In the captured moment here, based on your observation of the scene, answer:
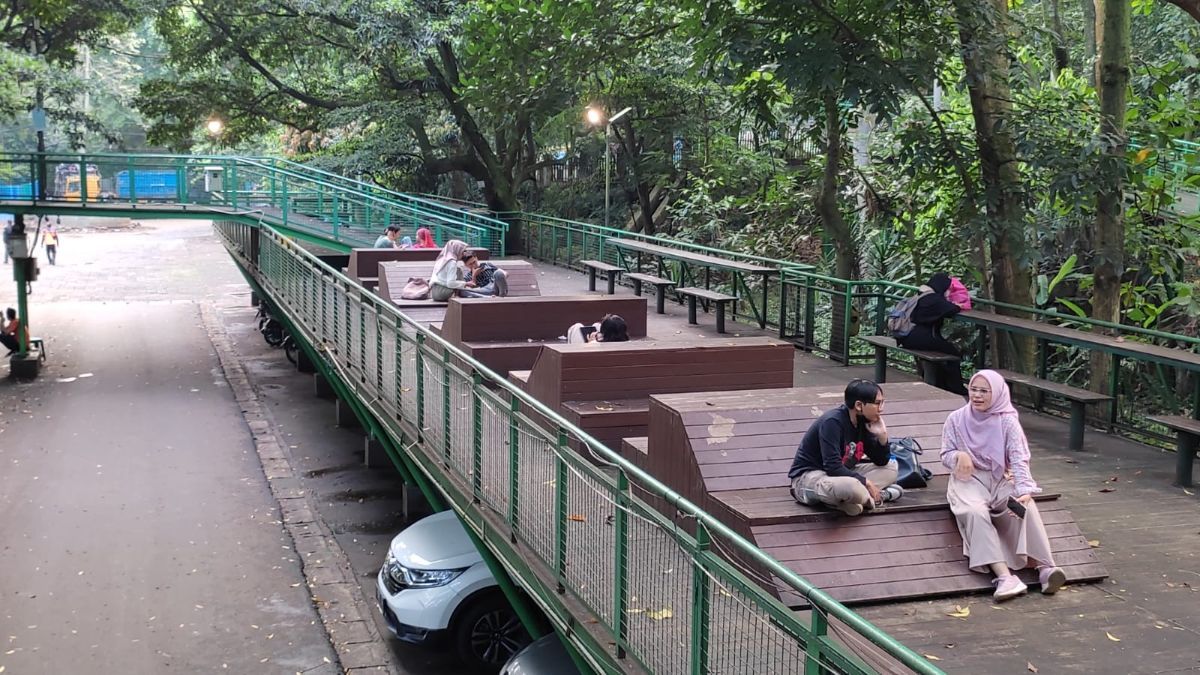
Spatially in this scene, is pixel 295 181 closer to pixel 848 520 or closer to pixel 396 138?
pixel 396 138

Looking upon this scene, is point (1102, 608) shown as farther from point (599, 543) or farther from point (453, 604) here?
point (453, 604)

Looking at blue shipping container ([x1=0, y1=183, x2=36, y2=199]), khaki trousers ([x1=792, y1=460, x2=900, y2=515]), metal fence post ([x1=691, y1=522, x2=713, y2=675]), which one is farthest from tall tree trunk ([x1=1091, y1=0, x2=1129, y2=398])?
blue shipping container ([x1=0, y1=183, x2=36, y2=199])

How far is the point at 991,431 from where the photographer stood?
6691mm

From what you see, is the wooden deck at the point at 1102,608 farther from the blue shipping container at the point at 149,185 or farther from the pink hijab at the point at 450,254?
the blue shipping container at the point at 149,185

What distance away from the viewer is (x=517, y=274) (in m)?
17.1

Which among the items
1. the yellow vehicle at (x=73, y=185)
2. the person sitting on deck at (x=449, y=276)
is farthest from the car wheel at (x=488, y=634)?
the yellow vehicle at (x=73, y=185)

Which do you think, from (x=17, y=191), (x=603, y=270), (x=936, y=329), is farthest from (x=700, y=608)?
(x=17, y=191)

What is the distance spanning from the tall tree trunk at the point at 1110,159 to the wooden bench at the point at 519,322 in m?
4.97

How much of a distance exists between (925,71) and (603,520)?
25.1 feet

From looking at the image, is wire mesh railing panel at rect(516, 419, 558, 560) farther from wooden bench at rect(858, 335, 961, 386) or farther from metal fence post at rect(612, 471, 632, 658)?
wooden bench at rect(858, 335, 961, 386)

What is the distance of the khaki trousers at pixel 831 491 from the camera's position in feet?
21.4

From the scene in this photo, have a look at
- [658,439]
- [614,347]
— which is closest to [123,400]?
[614,347]

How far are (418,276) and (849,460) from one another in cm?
1080

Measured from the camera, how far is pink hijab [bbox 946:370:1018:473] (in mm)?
6672
